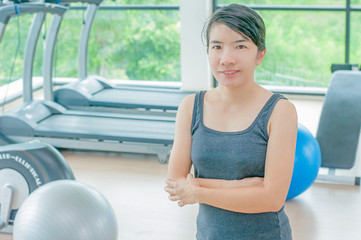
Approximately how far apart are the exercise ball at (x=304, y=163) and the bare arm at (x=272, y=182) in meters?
2.13

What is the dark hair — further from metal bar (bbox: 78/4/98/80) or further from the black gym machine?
metal bar (bbox: 78/4/98/80)

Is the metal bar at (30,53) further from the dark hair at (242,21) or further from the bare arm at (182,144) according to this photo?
the dark hair at (242,21)

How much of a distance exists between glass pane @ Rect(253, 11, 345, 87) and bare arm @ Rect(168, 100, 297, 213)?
538cm

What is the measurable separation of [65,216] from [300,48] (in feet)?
17.1

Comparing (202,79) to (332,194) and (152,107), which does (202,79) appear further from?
(332,194)

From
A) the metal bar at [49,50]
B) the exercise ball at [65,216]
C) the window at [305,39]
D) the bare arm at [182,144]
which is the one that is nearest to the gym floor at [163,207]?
the exercise ball at [65,216]

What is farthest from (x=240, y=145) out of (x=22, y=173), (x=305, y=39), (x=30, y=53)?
(x=305, y=39)

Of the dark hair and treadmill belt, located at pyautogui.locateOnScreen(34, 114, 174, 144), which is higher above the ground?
the dark hair

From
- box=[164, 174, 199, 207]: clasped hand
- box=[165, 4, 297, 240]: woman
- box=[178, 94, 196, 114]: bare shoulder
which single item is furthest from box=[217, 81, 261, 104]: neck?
box=[164, 174, 199, 207]: clasped hand

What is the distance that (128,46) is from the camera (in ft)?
24.7

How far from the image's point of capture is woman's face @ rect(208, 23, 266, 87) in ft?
4.30

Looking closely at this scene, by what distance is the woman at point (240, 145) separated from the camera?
1312 mm

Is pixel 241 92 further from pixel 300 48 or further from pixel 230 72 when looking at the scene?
pixel 300 48

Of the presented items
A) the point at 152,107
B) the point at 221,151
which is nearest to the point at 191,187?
the point at 221,151
